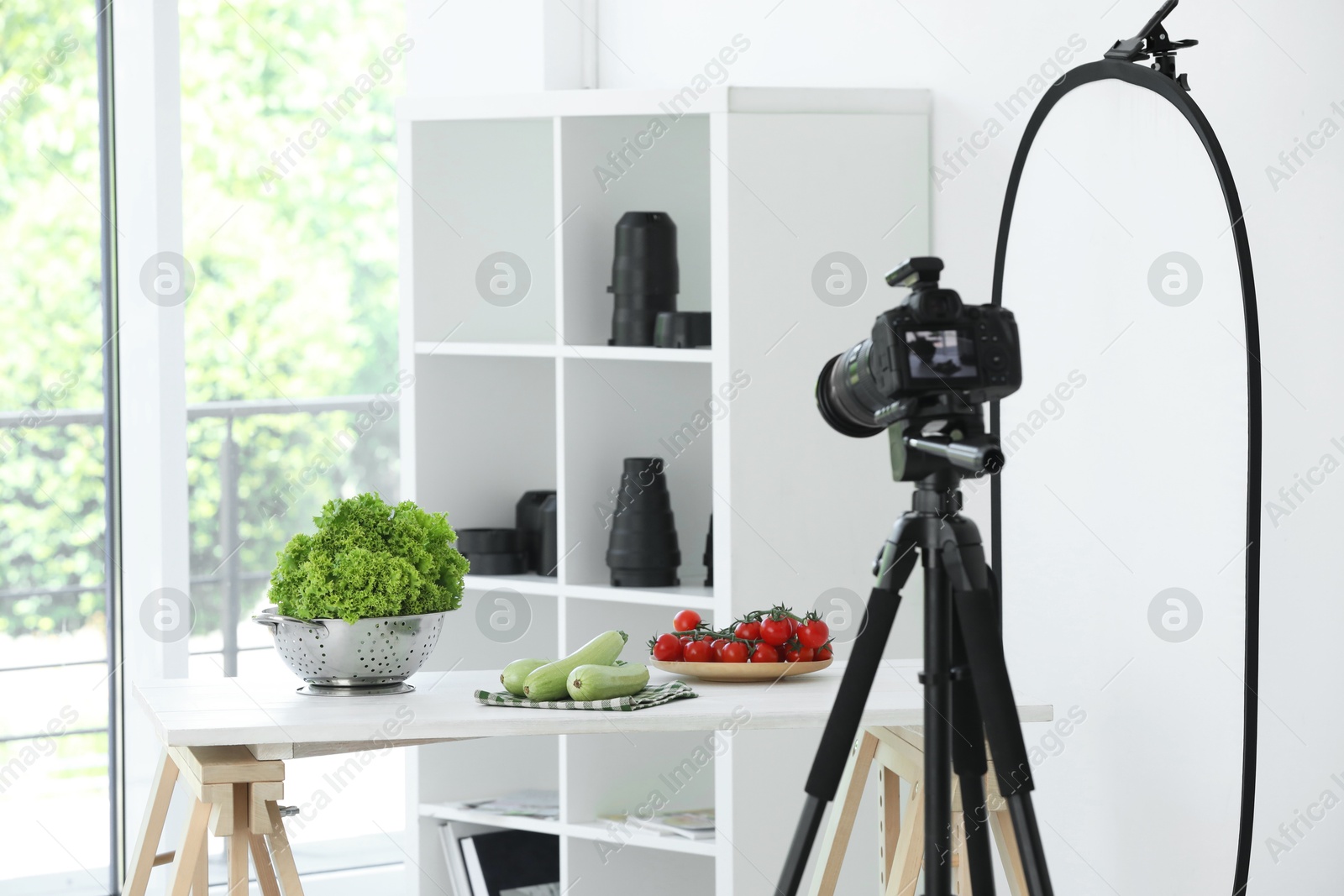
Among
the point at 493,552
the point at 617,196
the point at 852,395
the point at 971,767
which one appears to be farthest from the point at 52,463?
the point at 971,767

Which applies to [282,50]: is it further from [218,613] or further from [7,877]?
[7,877]

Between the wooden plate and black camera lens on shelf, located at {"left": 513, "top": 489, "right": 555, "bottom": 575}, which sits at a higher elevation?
black camera lens on shelf, located at {"left": 513, "top": 489, "right": 555, "bottom": 575}

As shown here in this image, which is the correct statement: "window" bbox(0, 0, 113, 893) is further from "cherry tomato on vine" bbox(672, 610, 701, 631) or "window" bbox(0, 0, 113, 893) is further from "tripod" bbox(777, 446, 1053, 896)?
"tripod" bbox(777, 446, 1053, 896)

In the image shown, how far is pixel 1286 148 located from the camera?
1931mm

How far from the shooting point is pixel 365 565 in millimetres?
1938

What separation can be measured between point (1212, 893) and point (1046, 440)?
769 mm

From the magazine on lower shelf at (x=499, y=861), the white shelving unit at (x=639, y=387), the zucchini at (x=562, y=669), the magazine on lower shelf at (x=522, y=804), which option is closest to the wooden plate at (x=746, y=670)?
the zucchini at (x=562, y=669)

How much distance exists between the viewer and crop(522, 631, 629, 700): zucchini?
1.92 meters

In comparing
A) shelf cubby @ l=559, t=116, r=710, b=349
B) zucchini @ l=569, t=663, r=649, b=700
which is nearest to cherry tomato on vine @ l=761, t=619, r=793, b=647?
zucchini @ l=569, t=663, r=649, b=700

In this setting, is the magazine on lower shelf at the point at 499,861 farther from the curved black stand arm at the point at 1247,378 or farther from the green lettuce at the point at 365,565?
the curved black stand arm at the point at 1247,378

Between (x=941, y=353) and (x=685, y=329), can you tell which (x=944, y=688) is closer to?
(x=941, y=353)

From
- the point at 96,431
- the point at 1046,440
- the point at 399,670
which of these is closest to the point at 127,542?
the point at 96,431

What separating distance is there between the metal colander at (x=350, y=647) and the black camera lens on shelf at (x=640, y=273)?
3.09ft

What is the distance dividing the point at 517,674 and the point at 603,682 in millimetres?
140
